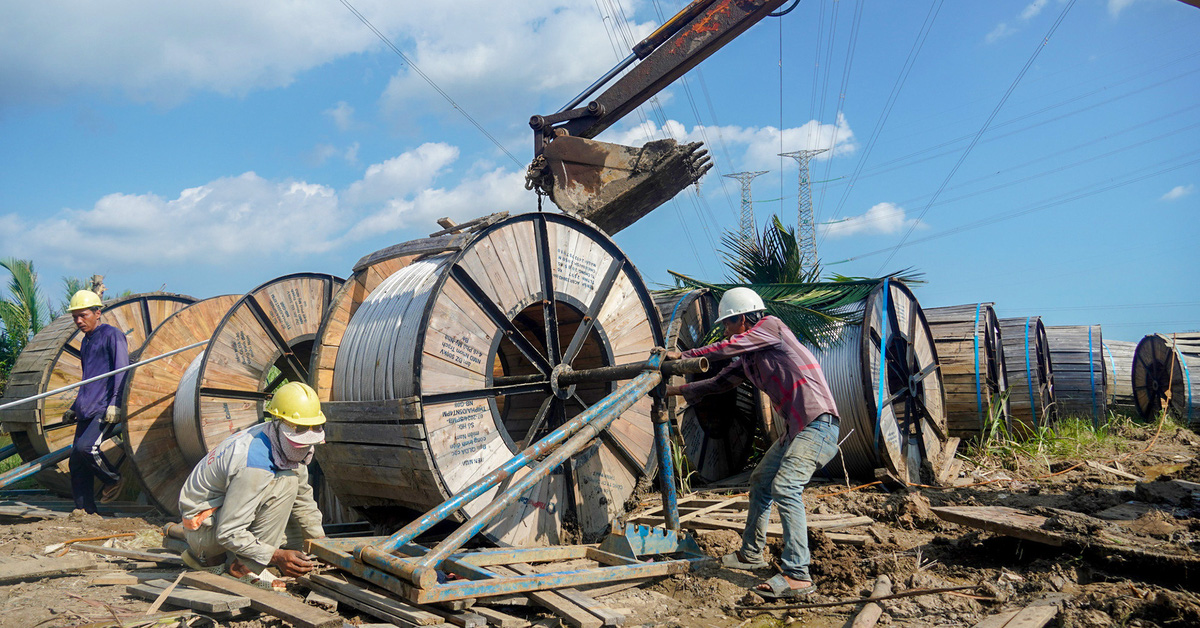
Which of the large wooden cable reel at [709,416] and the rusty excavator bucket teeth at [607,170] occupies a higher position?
the rusty excavator bucket teeth at [607,170]

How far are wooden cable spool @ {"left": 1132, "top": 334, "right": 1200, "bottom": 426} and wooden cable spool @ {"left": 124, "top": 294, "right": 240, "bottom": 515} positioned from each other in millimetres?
14682

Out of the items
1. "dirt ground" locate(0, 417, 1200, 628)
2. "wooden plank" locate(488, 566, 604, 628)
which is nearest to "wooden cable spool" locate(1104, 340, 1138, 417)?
"dirt ground" locate(0, 417, 1200, 628)

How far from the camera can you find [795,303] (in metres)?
8.38

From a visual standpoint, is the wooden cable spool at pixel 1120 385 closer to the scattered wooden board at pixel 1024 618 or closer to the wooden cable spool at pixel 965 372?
the wooden cable spool at pixel 965 372

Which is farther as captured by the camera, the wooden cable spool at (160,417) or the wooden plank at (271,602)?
the wooden cable spool at (160,417)

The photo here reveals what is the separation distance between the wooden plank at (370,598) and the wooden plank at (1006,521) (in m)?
3.68

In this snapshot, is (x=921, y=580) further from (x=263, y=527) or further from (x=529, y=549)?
(x=263, y=527)

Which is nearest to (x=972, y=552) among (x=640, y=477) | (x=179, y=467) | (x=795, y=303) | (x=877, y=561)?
(x=877, y=561)

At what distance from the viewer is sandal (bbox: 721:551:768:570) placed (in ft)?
17.2

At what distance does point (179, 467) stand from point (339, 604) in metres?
4.56

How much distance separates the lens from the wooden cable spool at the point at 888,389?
25.0 ft

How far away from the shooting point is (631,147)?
800 centimetres

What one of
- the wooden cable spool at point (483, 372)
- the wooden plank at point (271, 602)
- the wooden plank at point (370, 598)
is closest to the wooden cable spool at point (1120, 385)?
the wooden cable spool at point (483, 372)

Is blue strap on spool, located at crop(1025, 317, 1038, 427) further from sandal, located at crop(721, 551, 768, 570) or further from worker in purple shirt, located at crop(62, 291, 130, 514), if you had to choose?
worker in purple shirt, located at crop(62, 291, 130, 514)
